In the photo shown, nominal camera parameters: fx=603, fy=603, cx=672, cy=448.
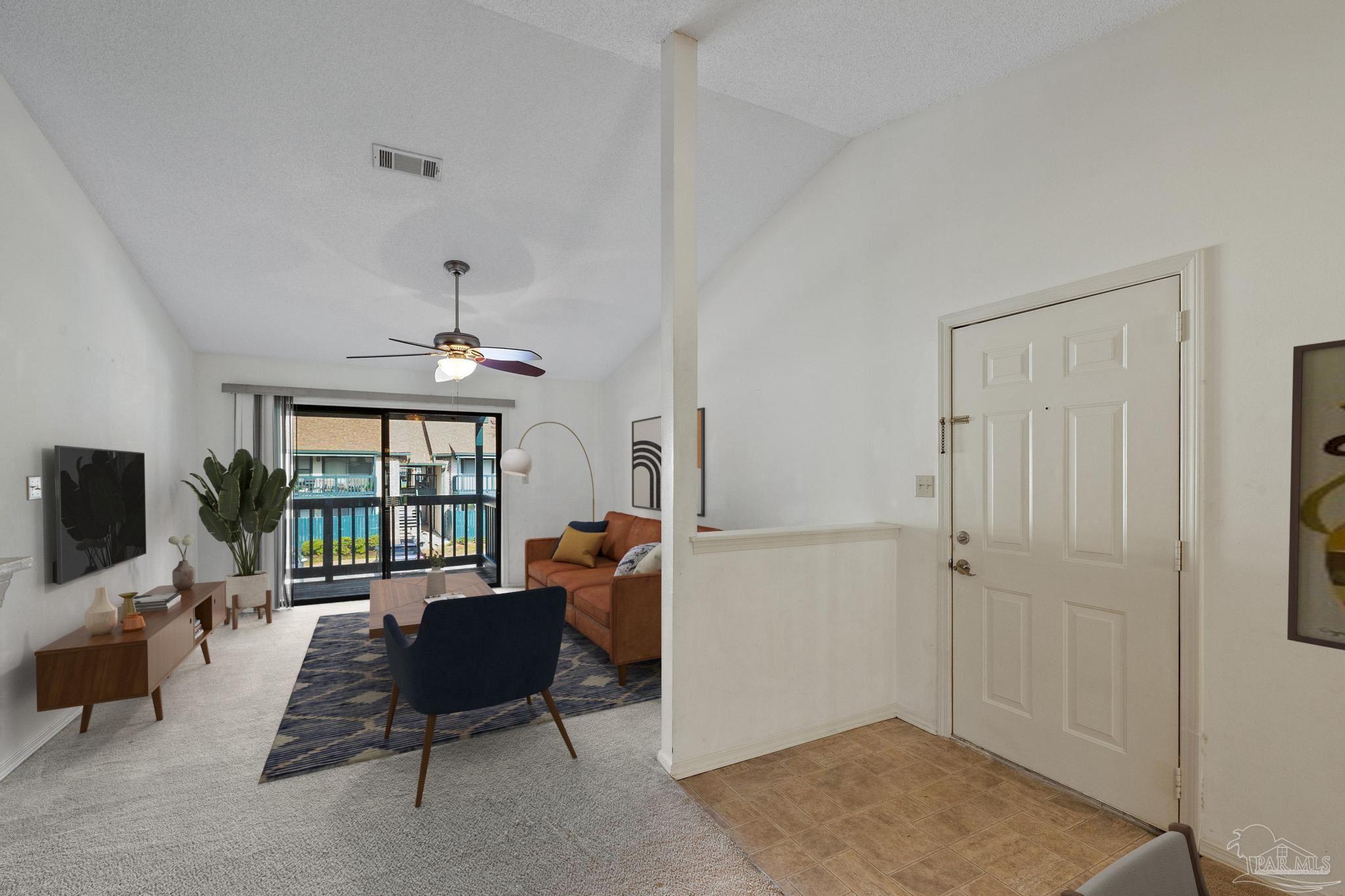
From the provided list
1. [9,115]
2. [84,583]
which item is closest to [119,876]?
[84,583]

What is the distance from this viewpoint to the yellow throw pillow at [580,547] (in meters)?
5.29

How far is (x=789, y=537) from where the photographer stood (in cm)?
278

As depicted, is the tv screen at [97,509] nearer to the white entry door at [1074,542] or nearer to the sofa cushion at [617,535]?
the sofa cushion at [617,535]

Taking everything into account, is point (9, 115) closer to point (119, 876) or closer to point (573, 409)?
point (119, 876)

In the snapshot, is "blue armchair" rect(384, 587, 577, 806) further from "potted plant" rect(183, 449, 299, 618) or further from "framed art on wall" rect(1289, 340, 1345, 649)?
"potted plant" rect(183, 449, 299, 618)

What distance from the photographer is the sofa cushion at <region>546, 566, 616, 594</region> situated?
4.44 meters

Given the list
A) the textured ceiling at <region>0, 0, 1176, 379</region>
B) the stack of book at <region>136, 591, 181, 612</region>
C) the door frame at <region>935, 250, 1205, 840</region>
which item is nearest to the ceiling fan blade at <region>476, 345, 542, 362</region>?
the textured ceiling at <region>0, 0, 1176, 379</region>

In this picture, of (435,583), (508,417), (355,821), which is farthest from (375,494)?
(355,821)

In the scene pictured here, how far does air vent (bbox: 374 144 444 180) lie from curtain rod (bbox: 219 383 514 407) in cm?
317

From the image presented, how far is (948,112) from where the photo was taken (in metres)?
2.87

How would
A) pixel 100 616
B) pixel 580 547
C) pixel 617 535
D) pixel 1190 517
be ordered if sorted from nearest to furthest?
pixel 1190 517 → pixel 100 616 → pixel 580 547 → pixel 617 535

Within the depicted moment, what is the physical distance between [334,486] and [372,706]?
3.33m

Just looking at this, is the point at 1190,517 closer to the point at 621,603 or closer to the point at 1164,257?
the point at 1164,257

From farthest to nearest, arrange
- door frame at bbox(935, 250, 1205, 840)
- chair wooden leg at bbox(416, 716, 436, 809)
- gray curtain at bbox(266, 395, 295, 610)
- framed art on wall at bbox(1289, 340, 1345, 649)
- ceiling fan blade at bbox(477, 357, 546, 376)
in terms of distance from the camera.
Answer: gray curtain at bbox(266, 395, 295, 610), ceiling fan blade at bbox(477, 357, 546, 376), chair wooden leg at bbox(416, 716, 436, 809), door frame at bbox(935, 250, 1205, 840), framed art on wall at bbox(1289, 340, 1345, 649)
